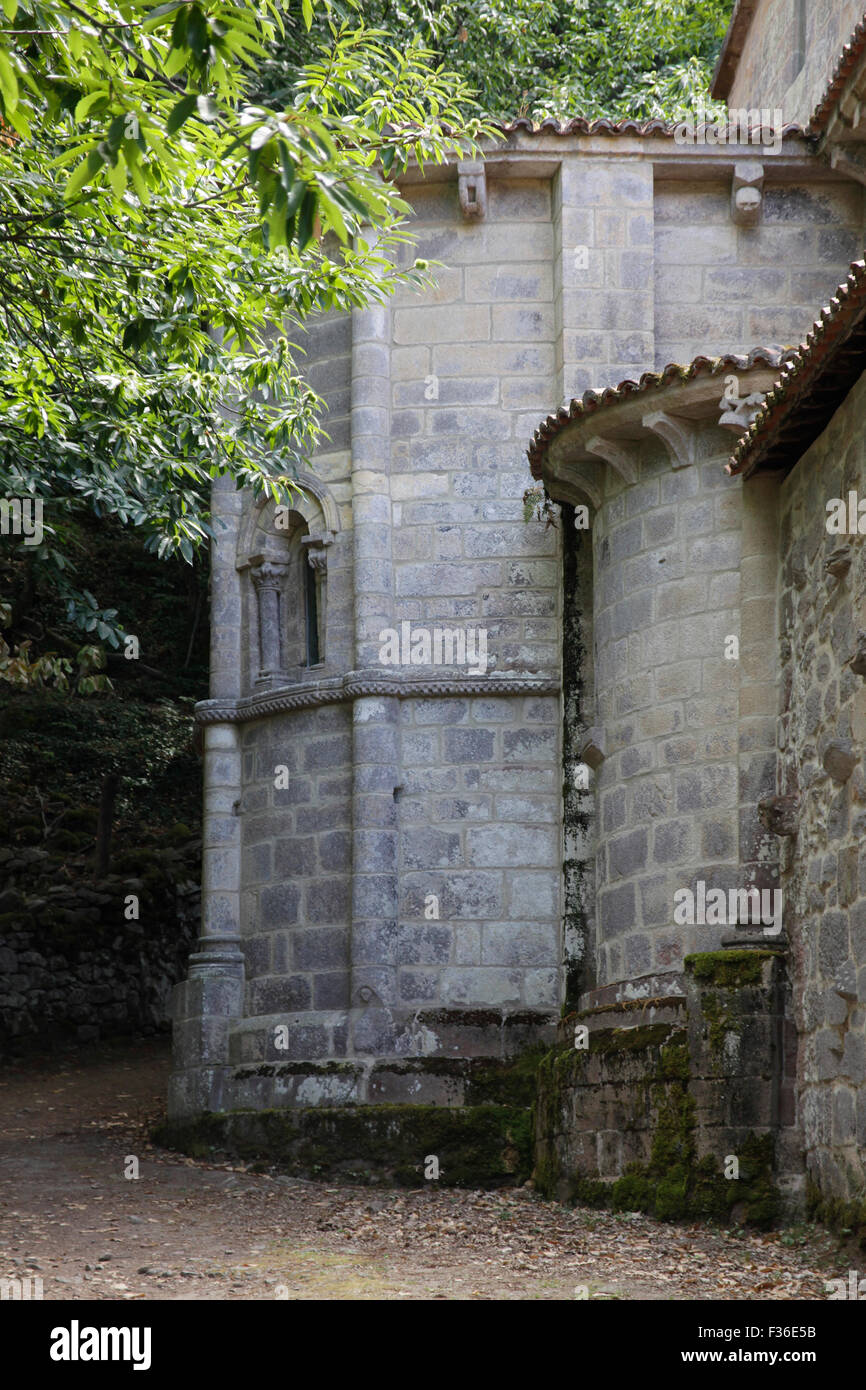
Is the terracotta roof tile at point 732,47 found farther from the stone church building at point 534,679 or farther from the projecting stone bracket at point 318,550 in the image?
the projecting stone bracket at point 318,550

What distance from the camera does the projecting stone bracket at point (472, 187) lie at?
13281 millimetres

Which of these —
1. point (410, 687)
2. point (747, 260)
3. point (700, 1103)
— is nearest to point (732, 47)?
point (747, 260)

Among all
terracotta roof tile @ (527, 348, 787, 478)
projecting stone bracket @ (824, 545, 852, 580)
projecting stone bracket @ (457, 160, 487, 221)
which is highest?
projecting stone bracket @ (457, 160, 487, 221)

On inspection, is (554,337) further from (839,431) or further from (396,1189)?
(396,1189)

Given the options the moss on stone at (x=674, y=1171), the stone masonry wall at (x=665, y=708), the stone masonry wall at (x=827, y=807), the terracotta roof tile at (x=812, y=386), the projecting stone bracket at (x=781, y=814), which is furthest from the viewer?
the stone masonry wall at (x=665, y=708)

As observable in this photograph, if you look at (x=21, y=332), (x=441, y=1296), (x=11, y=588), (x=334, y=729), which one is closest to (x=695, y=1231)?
(x=441, y=1296)

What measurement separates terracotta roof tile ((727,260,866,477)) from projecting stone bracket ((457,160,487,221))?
3.92 meters

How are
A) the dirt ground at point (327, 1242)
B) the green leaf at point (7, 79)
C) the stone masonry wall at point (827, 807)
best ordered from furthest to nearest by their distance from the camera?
the stone masonry wall at point (827, 807) → the dirt ground at point (327, 1242) → the green leaf at point (7, 79)

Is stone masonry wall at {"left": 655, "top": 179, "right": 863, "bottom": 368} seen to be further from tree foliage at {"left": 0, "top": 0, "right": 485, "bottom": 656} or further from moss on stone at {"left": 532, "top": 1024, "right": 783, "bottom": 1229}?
moss on stone at {"left": 532, "top": 1024, "right": 783, "bottom": 1229}

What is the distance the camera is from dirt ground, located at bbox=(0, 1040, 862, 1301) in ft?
25.8

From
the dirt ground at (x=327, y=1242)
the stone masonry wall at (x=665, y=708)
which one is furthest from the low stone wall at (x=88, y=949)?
the stone masonry wall at (x=665, y=708)

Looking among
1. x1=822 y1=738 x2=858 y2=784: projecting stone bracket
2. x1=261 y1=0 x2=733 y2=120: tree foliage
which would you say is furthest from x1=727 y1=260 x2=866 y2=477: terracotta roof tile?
x1=261 y1=0 x2=733 y2=120: tree foliage

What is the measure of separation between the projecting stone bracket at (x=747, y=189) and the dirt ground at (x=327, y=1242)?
7.70m

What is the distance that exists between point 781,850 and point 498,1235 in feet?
9.11
